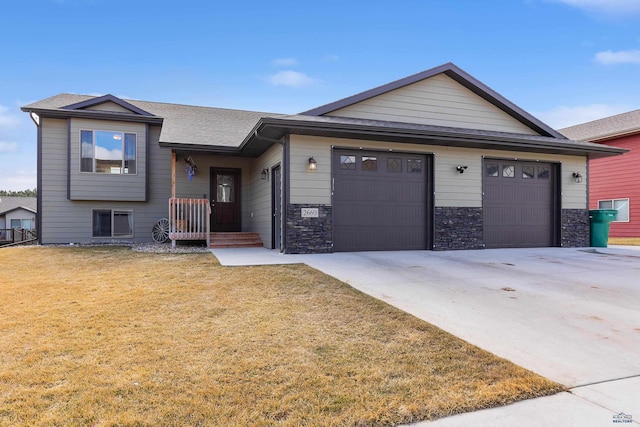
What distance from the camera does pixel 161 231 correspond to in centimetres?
1185

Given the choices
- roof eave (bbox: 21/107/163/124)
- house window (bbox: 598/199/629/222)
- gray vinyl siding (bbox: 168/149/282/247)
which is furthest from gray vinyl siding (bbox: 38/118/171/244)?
house window (bbox: 598/199/629/222)

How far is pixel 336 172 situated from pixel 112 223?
26.6 feet

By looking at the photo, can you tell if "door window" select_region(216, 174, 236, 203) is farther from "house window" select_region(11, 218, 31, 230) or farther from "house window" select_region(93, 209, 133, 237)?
"house window" select_region(11, 218, 31, 230)

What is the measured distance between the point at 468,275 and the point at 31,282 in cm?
672

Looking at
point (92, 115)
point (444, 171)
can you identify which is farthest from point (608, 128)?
point (92, 115)

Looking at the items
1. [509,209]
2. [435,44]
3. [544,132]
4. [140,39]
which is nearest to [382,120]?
[509,209]

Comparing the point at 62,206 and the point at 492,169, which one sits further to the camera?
the point at 62,206

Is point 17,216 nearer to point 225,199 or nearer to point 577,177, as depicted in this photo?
point 225,199

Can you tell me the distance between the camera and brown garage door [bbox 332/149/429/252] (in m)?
8.88

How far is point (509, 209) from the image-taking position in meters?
10.4

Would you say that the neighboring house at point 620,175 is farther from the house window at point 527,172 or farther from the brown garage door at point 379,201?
the brown garage door at point 379,201

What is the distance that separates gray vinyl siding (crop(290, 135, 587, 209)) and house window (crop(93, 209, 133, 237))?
6995mm

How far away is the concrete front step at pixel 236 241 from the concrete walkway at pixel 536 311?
266 centimetres

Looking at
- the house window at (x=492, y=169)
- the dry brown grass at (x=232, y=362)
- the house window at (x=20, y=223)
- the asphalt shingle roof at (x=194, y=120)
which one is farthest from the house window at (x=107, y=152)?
the house window at (x=20, y=223)
